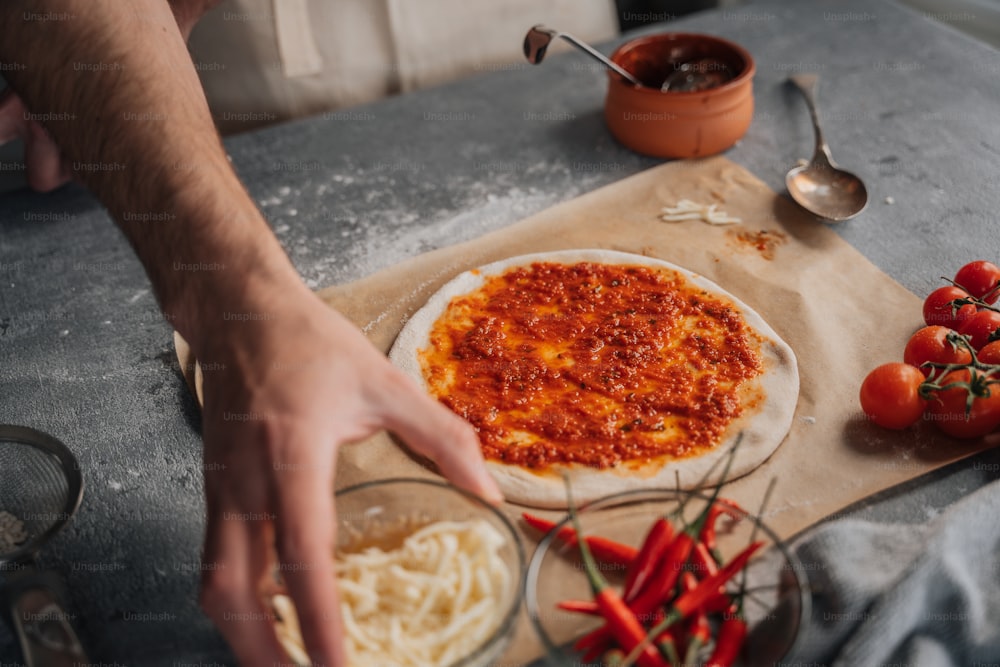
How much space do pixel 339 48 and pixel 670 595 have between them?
3033 mm

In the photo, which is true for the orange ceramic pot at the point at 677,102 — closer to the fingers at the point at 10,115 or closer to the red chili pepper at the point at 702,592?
the red chili pepper at the point at 702,592

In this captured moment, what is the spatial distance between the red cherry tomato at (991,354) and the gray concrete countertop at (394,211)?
0.79ft

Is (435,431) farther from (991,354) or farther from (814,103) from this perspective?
(814,103)

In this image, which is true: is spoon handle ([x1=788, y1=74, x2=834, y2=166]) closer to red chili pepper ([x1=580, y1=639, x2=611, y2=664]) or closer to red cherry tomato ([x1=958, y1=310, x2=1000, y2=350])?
red cherry tomato ([x1=958, y1=310, x2=1000, y2=350])

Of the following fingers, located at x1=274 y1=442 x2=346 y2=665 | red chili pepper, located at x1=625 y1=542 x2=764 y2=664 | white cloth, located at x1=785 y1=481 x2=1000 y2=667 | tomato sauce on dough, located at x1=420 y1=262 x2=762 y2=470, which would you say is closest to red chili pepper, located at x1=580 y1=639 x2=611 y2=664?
red chili pepper, located at x1=625 y1=542 x2=764 y2=664

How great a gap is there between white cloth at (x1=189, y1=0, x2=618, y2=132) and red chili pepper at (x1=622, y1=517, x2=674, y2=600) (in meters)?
2.82

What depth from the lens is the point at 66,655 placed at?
1.70 meters

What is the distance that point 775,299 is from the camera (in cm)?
271

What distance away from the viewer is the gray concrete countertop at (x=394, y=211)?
207 centimetres

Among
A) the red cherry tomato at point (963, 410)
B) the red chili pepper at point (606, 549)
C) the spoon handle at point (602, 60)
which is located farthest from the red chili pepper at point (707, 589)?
the spoon handle at point (602, 60)

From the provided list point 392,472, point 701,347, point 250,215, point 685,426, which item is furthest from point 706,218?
point 250,215

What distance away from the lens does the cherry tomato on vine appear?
7.38 feet

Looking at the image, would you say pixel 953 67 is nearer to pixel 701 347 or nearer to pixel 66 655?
pixel 701 347

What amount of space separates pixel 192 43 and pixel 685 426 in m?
2.76
